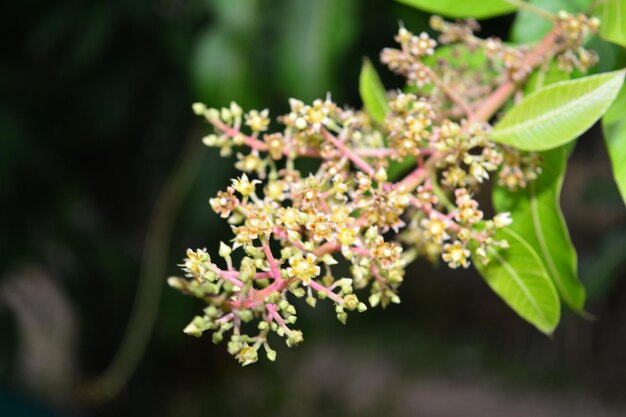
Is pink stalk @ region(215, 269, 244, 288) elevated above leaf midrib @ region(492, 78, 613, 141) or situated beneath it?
situated beneath

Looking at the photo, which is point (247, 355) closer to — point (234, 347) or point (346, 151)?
point (234, 347)

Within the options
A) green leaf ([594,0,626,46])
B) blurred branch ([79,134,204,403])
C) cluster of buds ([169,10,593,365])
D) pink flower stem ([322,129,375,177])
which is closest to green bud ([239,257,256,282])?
cluster of buds ([169,10,593,365])

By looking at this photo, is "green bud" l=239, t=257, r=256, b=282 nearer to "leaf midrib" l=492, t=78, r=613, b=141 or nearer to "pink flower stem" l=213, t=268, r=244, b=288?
"pink flower stem" l=213, t=268, r=244, b=288

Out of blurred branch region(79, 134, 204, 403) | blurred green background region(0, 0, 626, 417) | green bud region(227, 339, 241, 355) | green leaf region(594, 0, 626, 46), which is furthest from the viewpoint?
blurred branch region(79, 134, 204, 403)

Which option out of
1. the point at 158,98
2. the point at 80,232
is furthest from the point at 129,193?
the point at 158,98

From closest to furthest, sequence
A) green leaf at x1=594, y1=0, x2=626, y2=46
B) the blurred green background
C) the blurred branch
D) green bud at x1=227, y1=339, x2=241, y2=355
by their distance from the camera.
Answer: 1. green bud at x1=227, y1=339, x2=241, y2=355
2. green leaf at x1=594, y1=0, x2=626, y2=46
3. the blurred green background
4. the blurred branch

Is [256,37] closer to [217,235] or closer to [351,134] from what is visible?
[351,134]

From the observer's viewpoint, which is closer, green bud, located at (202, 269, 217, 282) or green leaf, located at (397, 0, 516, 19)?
green bud, located at (202, 269, 217, 282)
